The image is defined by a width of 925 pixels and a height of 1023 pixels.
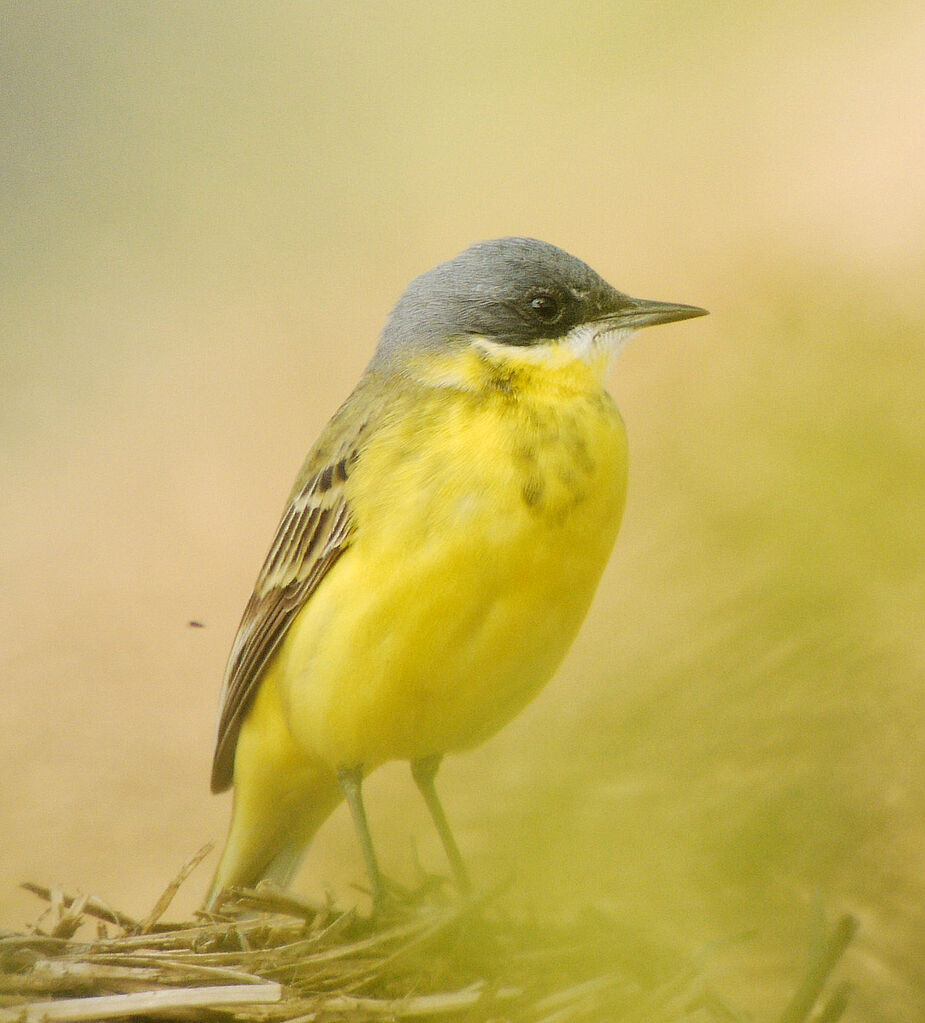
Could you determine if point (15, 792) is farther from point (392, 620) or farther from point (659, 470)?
point (659, 470)

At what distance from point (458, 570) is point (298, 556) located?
0.46 meters

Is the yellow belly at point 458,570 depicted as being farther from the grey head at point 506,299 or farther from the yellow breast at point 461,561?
the grey head at point 506,299

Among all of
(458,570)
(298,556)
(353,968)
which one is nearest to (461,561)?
(458,570)

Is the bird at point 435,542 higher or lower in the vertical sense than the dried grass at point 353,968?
higher

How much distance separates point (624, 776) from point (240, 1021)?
1001 mm

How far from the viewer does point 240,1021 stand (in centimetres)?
135

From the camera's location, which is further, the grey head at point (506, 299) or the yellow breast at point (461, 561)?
the grey head at point (506, 299)

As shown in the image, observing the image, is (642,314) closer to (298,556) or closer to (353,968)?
(298,556)

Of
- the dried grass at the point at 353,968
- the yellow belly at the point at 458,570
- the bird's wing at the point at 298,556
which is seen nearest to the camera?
the dried grass at the point at 353,968

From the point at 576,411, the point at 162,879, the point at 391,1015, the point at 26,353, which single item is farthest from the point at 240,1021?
the point at 26,353

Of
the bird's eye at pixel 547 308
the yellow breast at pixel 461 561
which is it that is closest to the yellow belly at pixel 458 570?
the yellow breast at pixel 461 561

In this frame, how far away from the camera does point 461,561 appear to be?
1701 millimetres

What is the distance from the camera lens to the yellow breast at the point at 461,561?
5.59ft

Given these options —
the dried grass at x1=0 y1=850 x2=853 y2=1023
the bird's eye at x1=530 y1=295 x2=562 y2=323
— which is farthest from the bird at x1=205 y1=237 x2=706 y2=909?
the dried grass at x1=0 y1=850 x2=853 y2=1023
